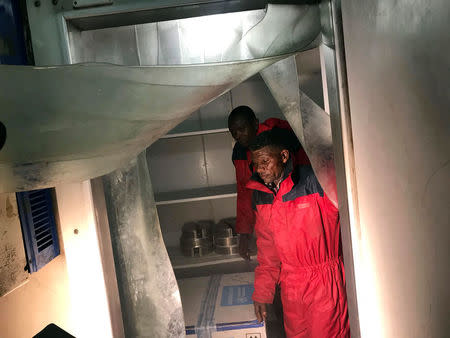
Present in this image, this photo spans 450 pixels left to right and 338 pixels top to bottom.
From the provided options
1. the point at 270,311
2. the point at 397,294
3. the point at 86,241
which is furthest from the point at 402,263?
the point at 270,311

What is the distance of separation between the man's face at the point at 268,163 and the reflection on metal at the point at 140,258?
25.8 inches

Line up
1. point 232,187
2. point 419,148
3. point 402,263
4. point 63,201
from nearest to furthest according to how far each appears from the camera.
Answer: point 419,148
point 402,263
point 63,201
point 232,187

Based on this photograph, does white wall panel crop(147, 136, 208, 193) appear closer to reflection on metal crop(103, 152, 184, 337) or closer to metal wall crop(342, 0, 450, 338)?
reflection on metal crop(103, 152, 184, 337)

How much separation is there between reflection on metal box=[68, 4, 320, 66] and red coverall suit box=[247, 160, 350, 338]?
79 centimetres

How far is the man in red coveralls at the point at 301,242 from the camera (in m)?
1.70

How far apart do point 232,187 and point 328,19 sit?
1.94m

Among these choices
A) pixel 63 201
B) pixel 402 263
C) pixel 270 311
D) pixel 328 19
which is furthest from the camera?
pixel 270 311

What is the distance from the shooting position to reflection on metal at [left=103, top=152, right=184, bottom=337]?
1238 mm

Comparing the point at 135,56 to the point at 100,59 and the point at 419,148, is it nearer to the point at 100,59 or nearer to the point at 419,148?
the point at 100,59

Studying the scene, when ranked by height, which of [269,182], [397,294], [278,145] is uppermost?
[278,145]

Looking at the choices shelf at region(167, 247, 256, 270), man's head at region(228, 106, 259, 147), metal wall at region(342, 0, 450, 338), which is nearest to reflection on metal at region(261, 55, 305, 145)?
metal wall at region(342, 0, 450, 338)

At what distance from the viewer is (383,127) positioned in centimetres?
70

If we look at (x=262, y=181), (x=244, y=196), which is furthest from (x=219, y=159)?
(x=262, y=181)

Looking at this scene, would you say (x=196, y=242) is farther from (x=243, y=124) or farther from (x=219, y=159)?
(x=243, y=124)
